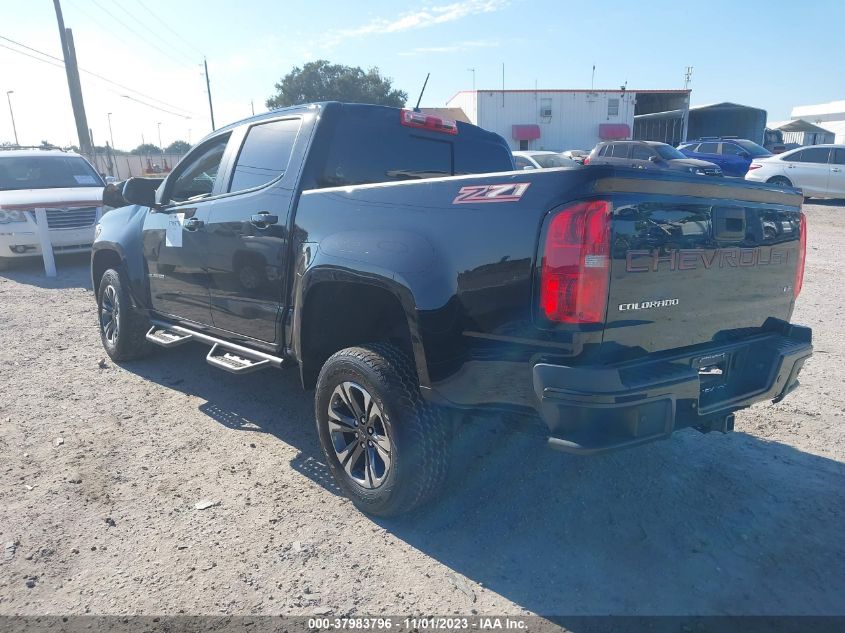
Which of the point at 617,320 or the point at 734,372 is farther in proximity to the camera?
the point at 734,372

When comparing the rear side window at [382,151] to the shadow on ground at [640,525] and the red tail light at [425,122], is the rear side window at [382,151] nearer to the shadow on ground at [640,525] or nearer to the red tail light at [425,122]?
the red tail light at [425,122]

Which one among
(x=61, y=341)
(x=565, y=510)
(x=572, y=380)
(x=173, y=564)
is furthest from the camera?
(x=61, y=341)

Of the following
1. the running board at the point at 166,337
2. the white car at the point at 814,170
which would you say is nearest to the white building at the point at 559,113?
the white car at the point at 814,170

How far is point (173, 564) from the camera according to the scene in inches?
111

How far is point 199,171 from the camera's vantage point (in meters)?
4.72

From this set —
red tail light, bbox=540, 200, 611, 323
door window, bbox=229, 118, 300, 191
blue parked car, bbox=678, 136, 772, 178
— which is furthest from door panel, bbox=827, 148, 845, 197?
red tail light, bbox=540, 200, 611, 323

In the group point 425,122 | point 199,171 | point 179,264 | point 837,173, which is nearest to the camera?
point 425,122

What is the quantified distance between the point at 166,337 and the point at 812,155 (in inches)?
689

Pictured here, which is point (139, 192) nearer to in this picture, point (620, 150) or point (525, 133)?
point (620, 150)

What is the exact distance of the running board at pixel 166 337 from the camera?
474 cm

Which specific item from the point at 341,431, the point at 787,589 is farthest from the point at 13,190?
the point at 787,589

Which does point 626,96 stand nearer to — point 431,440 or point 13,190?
point 13,190

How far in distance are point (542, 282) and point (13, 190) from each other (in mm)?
11393

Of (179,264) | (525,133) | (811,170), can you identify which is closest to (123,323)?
(179,264)
